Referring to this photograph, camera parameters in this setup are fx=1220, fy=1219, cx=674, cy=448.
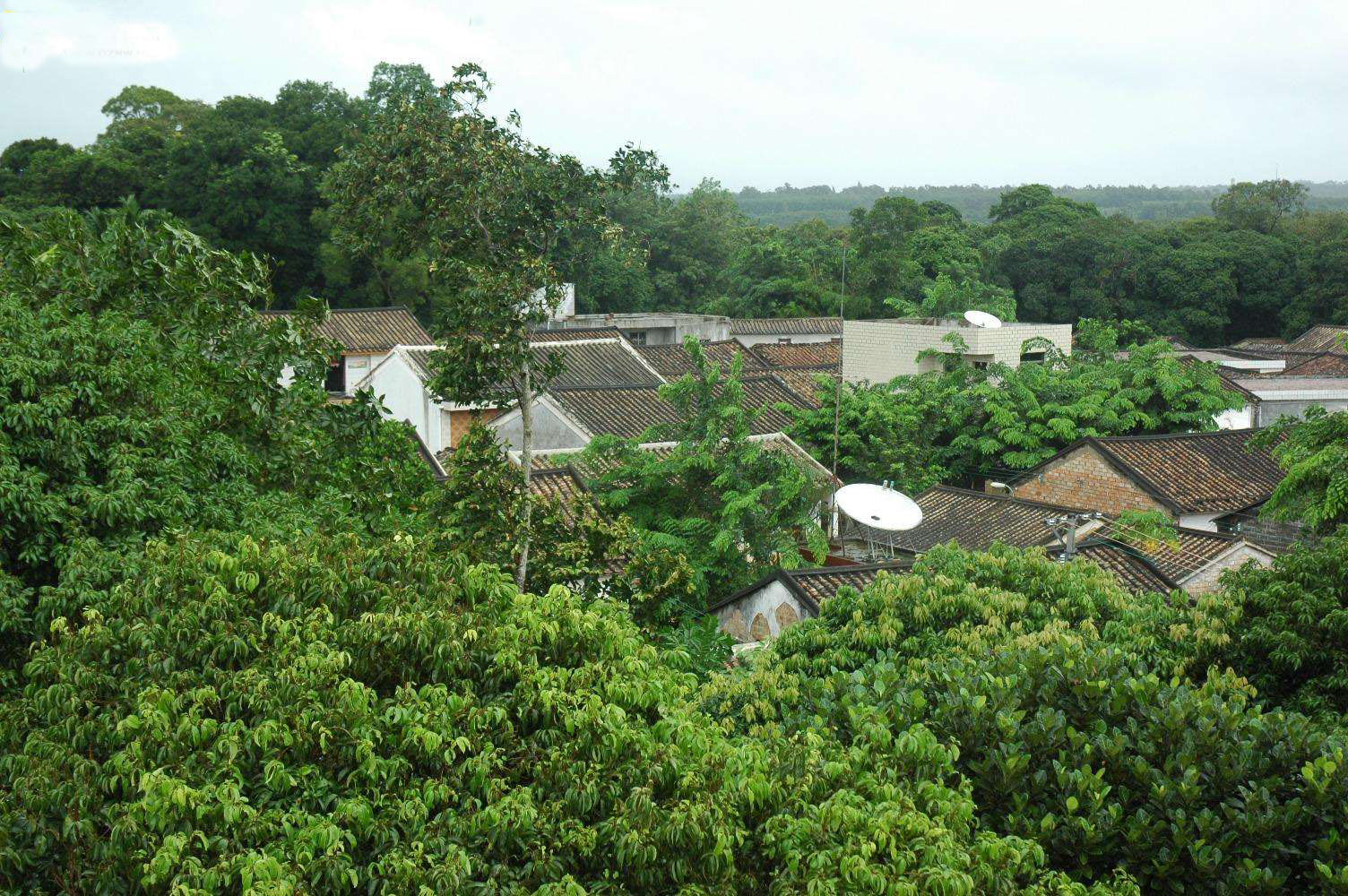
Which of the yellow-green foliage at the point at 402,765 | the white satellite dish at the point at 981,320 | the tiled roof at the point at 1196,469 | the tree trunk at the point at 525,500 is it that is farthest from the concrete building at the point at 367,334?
the yellow-green foliage at the point at 402,765

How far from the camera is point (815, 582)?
44.3ft

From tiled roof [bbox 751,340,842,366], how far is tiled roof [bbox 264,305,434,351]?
11538 mm

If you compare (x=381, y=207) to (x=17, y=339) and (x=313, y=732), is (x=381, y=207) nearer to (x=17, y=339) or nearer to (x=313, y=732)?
(x=17, y=339)

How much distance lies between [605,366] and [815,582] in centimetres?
1672

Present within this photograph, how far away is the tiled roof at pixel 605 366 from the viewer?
93.5 feet

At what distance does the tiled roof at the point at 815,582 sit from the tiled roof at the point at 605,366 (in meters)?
14.0

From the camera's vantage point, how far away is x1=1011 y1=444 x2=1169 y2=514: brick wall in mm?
22172

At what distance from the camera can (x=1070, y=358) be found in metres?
29.9

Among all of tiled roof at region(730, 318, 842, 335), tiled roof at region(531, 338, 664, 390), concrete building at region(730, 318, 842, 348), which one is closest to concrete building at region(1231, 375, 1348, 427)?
tiled roof at region(531, 338, 664, 390)

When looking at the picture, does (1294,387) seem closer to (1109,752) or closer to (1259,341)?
(1259,341)

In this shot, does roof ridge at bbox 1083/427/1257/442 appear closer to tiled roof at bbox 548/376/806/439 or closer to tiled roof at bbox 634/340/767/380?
Answer: tiled roof at bbox 548/376/806/439

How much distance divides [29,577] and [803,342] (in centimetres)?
4428

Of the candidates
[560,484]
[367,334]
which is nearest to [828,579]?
[560,484]

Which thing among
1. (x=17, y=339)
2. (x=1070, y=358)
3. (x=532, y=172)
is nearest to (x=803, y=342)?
(x=1070, y=358)
